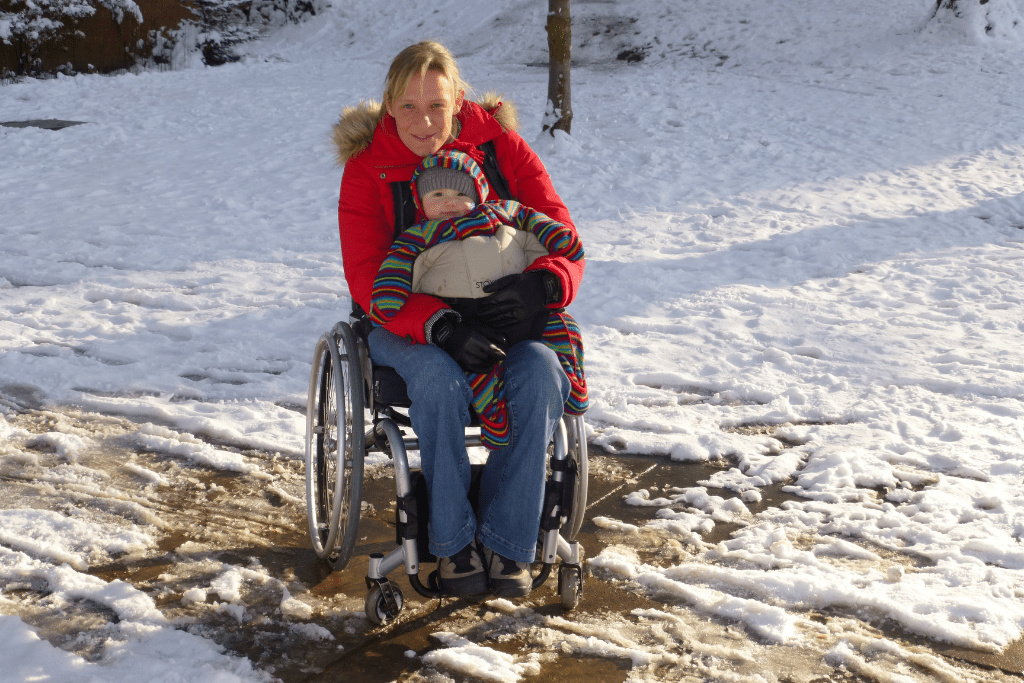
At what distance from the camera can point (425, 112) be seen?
2830 mm

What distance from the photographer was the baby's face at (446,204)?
2691mm

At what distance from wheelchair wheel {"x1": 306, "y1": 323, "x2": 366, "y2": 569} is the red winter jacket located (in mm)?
187

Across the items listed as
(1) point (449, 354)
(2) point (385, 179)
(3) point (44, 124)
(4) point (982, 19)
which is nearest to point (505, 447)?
(1) point (449, 354)

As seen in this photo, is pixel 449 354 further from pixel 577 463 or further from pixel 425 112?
pixel 425 112

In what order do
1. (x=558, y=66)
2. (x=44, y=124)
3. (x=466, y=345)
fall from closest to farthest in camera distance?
(x=466, y=345) → (x=558, y=66) → (x=44, y=124)

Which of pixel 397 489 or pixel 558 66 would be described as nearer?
pixel 397 489

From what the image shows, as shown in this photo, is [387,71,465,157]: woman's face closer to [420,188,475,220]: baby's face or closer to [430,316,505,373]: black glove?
[420,188,475,220]: baby's face

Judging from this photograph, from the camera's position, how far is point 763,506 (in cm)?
342

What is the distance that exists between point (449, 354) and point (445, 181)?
534 mm

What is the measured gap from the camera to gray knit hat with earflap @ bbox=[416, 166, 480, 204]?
2.69 meters

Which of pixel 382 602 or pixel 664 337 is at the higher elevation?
pixel 664 337

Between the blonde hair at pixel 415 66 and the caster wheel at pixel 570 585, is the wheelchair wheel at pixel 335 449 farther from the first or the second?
the blonde hair at pixel 415 66

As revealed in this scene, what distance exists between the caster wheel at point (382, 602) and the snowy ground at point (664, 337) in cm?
11

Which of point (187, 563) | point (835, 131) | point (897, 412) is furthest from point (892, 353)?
point (835, 131)
